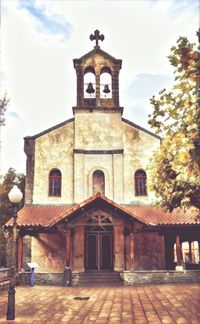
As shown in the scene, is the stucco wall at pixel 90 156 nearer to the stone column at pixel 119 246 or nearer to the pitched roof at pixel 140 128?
the pitched roof at pixel 140 128

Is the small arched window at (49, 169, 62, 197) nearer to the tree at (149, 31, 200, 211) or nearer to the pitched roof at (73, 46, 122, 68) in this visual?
the pitched roof at (73, 46, 122, 68)

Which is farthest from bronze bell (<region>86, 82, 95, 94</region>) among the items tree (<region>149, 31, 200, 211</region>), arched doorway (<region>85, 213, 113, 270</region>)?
tree (<region>149, 31, 200, 211</region>)

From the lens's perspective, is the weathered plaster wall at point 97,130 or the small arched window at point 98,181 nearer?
the small arched window at point 98,181

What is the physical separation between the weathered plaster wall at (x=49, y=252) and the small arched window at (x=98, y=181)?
3289mm

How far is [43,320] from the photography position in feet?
27.0

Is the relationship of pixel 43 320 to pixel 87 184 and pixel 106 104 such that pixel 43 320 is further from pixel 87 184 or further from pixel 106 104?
pixel 106 104

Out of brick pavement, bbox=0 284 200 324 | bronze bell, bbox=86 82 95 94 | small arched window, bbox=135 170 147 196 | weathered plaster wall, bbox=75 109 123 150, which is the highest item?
bronze bell, bbox=86 82 95 94

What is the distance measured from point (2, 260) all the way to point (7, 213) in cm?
468

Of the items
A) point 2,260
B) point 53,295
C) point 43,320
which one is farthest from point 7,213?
point 43,320

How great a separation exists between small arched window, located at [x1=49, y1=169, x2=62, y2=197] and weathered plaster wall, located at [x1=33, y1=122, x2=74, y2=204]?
23 centimetres

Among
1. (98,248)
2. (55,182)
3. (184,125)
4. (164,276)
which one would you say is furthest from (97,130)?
(184,125)

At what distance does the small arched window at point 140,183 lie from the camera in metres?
20.2

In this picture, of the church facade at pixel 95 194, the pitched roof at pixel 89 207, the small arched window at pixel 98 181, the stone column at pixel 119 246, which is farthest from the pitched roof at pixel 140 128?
the stone column at pixel 119 246

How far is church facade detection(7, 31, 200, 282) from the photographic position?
56.2ft
